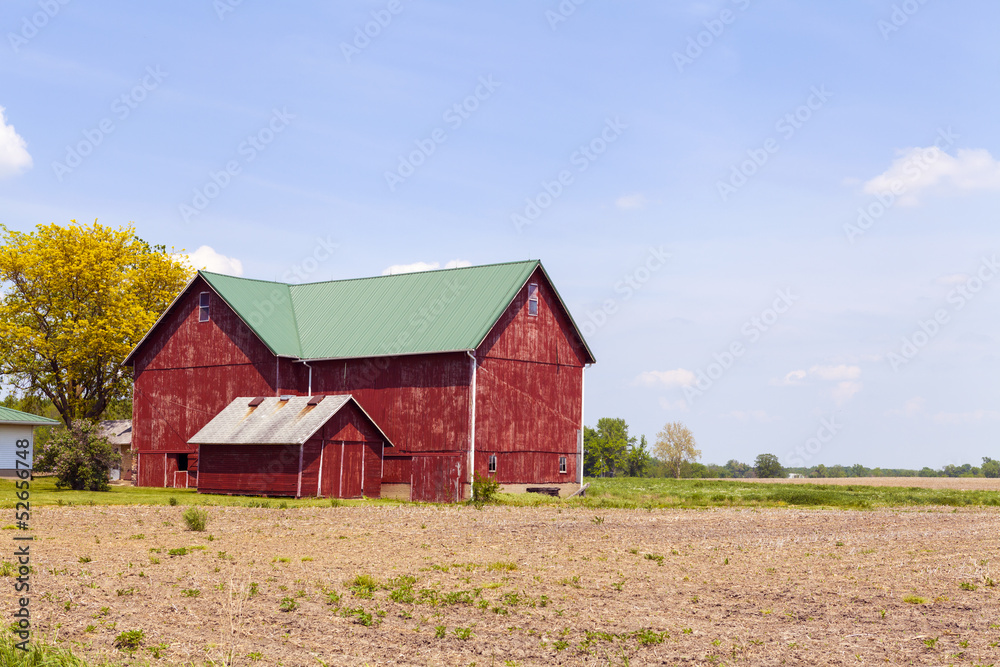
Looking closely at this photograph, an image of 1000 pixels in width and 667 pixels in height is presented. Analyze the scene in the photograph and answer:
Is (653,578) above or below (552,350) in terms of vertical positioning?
below

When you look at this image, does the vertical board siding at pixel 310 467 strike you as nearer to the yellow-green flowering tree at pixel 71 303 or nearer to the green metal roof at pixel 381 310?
the green metal roof at pixel 381 310

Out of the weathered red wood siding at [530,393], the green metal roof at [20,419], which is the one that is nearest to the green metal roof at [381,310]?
the weathered red wood siding at [530,393]

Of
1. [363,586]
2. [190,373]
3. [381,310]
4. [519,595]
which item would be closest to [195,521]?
[363,586]

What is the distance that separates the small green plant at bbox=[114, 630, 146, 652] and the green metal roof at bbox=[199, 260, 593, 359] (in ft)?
105

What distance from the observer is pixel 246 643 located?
1263cm

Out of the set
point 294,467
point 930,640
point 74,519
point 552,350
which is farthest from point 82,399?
point 930,640

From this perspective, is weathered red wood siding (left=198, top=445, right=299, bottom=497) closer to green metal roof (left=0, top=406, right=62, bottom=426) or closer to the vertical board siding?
the vertical board siding

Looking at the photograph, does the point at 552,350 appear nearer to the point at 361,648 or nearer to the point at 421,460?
the point at 421,460

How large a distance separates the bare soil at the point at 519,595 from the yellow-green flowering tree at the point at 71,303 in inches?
1468

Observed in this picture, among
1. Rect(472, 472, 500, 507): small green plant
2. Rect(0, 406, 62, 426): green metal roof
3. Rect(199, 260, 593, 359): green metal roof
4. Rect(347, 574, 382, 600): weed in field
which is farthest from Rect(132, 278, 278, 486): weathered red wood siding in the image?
Rect(347, 574, 382, 600): weed in field

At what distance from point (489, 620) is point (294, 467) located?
95.5 ft

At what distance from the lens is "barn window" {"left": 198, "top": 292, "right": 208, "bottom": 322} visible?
169 feet

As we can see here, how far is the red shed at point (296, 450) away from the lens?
139 ft

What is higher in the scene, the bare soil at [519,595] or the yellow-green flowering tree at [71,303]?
the yellow-green flowering tree at [71,303]
